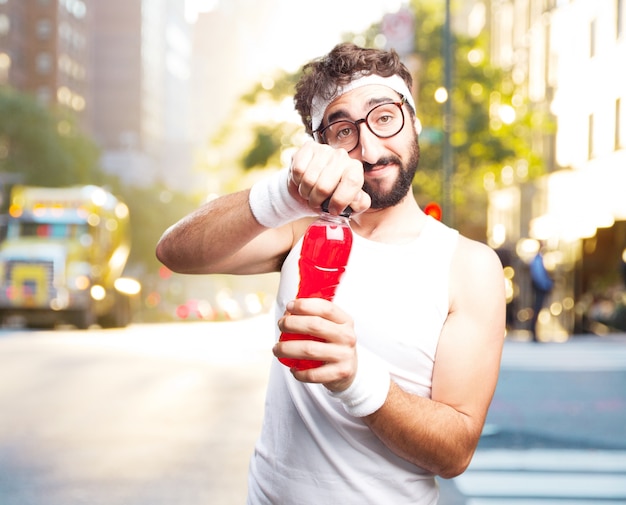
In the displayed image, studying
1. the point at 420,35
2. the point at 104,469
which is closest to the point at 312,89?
the point at 104,469

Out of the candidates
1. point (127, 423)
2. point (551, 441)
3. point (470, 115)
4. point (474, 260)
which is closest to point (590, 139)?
point (470, 115)

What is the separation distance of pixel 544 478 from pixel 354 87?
6.42 meters

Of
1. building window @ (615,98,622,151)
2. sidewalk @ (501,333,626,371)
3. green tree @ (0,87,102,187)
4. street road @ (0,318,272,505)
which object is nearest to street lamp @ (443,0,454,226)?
sidewalk @ (501,333,626,371)

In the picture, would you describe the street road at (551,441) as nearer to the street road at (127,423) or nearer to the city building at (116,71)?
the street road at (127,423)

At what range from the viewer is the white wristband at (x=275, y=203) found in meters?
2.40

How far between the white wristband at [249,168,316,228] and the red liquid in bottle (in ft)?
0.84

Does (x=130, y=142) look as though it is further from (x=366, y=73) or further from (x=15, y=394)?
(x=366, y=73)

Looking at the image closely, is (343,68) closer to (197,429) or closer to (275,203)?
(275,203)

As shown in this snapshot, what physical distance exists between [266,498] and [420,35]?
33602mm

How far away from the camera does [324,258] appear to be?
212 cm

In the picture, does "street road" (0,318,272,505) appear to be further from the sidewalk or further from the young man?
the young man

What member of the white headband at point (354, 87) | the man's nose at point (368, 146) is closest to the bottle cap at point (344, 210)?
the man's nose at point (368, 146)

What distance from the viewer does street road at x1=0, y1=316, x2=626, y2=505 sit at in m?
7.92

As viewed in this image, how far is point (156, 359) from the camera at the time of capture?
17312mm
